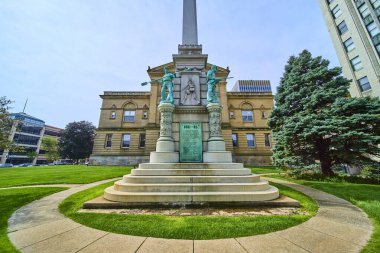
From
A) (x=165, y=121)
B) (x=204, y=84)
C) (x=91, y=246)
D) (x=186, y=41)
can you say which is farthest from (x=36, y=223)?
(x=186, y=41)

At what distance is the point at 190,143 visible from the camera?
28.9 ft

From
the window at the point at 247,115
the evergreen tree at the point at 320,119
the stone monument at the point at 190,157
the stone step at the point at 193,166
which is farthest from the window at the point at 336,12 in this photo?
the stone step at the point at 193,166

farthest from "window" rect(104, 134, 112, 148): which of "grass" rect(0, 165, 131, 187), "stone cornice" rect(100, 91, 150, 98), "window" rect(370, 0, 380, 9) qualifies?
"window" rect(370, 0, 380, 9)

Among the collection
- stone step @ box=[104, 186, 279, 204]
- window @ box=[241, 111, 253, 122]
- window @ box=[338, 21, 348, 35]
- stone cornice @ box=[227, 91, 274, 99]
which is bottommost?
stone step @ box=[104, 186, 279, 204]

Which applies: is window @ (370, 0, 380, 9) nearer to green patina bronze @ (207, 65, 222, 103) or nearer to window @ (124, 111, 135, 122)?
green patina bronze @ (207, 65, 222, 103)

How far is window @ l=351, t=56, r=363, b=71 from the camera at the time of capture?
25.6m

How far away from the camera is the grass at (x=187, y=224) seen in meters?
3.72

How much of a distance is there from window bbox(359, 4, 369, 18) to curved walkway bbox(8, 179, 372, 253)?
36.6m

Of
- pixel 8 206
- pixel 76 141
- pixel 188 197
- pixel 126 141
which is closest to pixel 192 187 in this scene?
pixel 188 197

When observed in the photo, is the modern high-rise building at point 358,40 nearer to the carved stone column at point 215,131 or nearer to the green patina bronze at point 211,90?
the green patina bronze at point 211,90

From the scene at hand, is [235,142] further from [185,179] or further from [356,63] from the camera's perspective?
[185,179]

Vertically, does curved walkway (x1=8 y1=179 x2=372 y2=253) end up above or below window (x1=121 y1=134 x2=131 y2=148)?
below

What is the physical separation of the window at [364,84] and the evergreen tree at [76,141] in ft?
197

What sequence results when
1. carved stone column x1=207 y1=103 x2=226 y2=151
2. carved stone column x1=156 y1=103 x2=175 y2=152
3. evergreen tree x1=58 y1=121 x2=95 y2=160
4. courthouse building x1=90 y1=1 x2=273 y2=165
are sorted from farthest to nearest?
evergreen tree x1=58 y1=121 x2=95 y2=160 → courthouse building x1=90 y1=1 x2=273 y2=165 → carved stone column x1=207 y1=103 x2=226 y2=151 → carved stone column x1=156 y1=103 x2=175 y2=152
